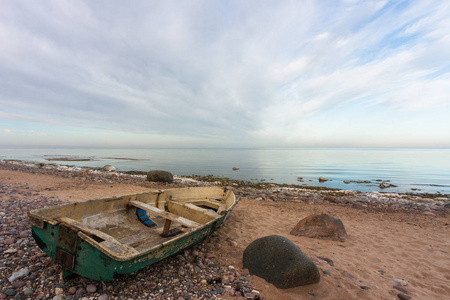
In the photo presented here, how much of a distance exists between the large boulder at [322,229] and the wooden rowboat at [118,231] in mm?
3202

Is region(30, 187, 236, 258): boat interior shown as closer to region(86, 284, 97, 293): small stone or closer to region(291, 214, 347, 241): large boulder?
region(86, 284, 97, 293): small stone

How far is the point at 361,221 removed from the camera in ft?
31.5

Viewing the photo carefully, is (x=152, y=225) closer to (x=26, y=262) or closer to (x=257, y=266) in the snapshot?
(x=26, y=262)

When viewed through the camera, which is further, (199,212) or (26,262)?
(199,212)

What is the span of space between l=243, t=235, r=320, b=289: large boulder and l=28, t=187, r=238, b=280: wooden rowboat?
1.34 meters

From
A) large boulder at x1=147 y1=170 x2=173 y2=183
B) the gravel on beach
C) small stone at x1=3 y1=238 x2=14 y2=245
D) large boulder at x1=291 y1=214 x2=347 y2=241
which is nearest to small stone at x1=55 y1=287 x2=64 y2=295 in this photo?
the gravel on beach

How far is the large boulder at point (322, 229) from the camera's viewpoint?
23.0ft

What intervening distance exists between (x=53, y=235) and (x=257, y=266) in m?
4.06

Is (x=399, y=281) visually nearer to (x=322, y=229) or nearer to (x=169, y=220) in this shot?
(x=322, y=229)

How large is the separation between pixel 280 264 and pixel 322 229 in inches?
139

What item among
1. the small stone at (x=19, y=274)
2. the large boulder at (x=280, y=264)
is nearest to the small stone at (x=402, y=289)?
the large boulder at (x=280, y=264)

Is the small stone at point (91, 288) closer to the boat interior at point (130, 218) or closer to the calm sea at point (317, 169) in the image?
the boat interior at point (130, 218)

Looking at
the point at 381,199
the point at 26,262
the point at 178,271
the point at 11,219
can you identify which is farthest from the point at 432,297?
the point at 381,199

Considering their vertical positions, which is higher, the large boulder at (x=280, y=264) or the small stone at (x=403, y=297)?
the large boulder at (x=280, y=264)
